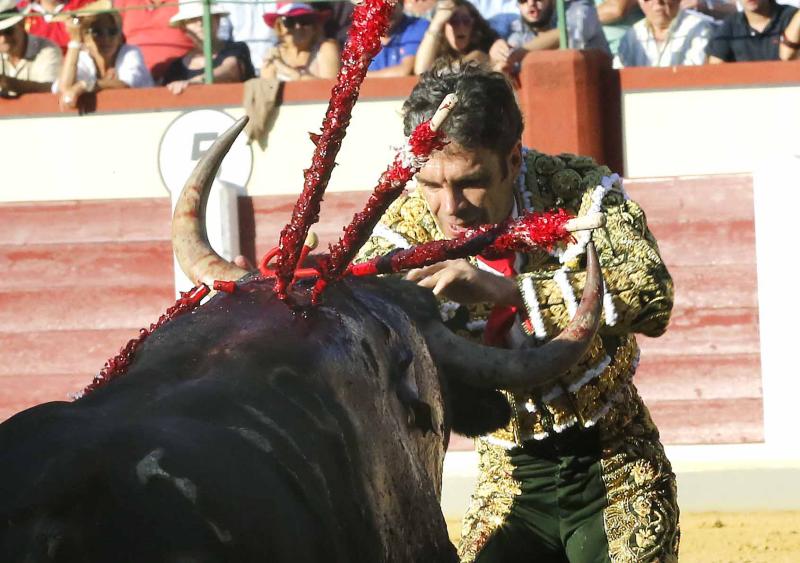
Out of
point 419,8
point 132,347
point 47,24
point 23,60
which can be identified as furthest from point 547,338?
point 47,24

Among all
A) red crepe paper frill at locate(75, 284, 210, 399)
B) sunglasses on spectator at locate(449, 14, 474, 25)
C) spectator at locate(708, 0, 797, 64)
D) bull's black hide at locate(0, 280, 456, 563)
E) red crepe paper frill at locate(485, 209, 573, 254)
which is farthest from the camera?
spectator at locate(708, 0, 797, 64)

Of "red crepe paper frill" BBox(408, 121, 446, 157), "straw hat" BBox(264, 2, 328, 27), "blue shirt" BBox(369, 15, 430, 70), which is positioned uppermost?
"red crepe paper frill" BBox(408, 121, 446, 157)

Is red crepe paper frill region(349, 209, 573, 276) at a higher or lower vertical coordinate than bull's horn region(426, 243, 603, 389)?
higher

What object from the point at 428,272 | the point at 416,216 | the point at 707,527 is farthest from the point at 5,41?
the point at 428,272

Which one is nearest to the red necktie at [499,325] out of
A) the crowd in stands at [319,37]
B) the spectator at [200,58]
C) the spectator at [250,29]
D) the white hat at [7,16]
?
the crowd in stands at [319,37]

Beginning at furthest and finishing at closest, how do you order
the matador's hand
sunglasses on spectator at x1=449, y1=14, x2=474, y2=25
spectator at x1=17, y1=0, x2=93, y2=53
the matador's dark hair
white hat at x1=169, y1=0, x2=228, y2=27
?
1. spectator at x1=17, y1=0, x2=93, y2=53
2. white hat at x1=169, y1=0, x2=228, y2=27
3. sunglasses on spectator at x1=449, y1=14, x2=474, y2=25
4. the matador's dark hair
5. the matador's hand

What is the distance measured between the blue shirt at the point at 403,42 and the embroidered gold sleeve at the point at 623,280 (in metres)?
3.58

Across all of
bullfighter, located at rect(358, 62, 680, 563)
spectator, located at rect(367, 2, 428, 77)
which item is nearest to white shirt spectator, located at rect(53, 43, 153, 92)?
spectator, located at rect(367, 2, 428, 77)

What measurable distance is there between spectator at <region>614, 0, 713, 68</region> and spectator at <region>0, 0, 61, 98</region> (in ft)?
8.08

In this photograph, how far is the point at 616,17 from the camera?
20.5 ft

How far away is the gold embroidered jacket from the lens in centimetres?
249

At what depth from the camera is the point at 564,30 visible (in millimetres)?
5996

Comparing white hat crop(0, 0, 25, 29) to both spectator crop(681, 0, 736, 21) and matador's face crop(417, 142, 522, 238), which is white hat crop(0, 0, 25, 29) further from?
matador's face crop(417, 142, 522, 238)

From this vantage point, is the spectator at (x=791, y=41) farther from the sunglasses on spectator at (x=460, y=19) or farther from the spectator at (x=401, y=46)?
the spectator at (x=401, y=46)
